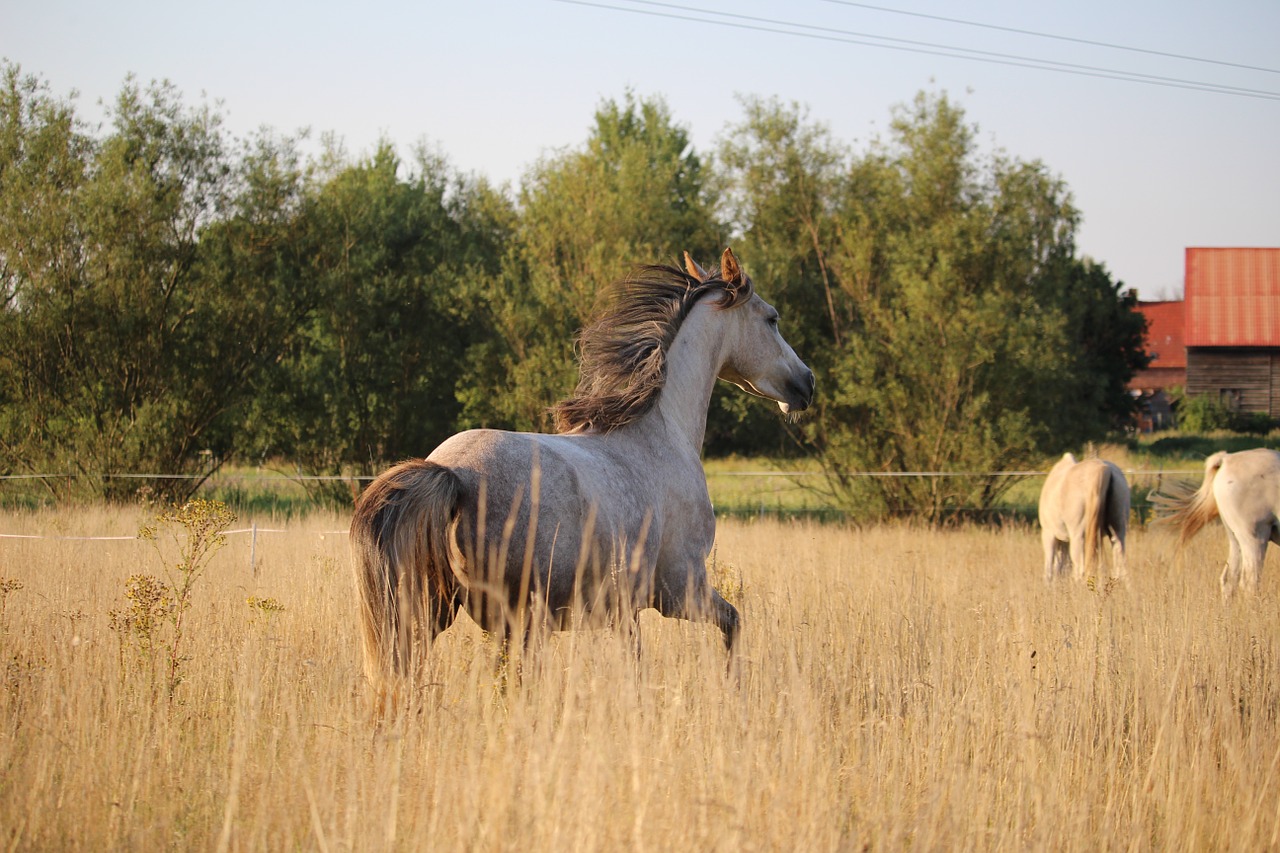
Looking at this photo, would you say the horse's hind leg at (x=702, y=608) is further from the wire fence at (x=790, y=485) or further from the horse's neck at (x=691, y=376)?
the wire fence at (x=790, y=485)

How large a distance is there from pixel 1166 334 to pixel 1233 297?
908 inches

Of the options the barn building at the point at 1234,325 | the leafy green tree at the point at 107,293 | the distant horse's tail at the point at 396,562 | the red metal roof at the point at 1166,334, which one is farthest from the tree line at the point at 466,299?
the red metal roof at the point at 1166,334

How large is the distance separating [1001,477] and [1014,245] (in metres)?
3.66

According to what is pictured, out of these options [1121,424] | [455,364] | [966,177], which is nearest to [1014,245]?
[966,177]

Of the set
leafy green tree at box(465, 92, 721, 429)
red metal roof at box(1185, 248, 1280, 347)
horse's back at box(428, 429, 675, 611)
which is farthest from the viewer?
red metal roof at box(1185, 248, 1280, 347)

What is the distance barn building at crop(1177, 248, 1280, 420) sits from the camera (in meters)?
36.1

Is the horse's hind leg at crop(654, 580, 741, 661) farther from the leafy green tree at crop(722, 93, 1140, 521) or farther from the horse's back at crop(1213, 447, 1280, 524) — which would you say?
the leafy green tree at crop(722, 93, 1140, 521)

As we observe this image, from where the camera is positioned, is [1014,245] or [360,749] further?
[1014,245]

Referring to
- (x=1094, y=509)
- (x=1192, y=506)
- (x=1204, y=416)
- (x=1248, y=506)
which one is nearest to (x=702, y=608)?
(x=1094, y=509)

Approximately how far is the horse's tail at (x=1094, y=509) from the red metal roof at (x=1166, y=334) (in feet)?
173

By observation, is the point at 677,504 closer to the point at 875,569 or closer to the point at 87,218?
the point at 875,569

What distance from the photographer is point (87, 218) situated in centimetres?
1568

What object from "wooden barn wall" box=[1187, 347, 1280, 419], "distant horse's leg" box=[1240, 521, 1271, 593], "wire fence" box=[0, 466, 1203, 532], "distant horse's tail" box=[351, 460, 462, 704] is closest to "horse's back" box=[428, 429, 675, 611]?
"distant horse's tail" box=[351, 460, 462, 704]

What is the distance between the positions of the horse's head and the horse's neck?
14 centimetres
